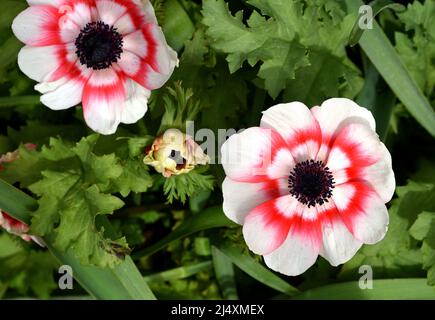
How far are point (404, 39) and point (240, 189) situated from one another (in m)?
0.57

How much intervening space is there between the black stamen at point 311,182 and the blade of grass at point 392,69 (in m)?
0.30

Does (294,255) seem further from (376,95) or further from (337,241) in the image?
(376,95)

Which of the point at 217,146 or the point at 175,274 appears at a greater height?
the point at 217,146

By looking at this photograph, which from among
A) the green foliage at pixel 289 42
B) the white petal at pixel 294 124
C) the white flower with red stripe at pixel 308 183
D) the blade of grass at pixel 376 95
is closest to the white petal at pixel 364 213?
the white flower with red stripe at pixel 308 183

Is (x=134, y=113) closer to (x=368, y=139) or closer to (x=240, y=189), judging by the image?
(x=240, y=189)

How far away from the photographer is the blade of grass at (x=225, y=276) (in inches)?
62.2

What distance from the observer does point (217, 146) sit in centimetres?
137

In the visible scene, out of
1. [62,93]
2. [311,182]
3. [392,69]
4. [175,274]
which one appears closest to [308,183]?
[311,182]

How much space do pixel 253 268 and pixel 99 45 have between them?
1.99 ft

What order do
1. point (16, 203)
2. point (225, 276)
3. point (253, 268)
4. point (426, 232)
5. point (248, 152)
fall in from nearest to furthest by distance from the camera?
point (248, 152), point (16, 203), point (426, 232), point (253, 268), point (225, 276)

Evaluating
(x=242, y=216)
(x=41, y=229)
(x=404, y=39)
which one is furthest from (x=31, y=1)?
(x=404, y=39)

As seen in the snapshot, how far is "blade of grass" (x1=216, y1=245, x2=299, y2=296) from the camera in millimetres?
1478

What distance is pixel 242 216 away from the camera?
1.17m

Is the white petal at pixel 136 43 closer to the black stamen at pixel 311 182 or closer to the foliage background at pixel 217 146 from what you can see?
the foliage background at pixel 217 146
